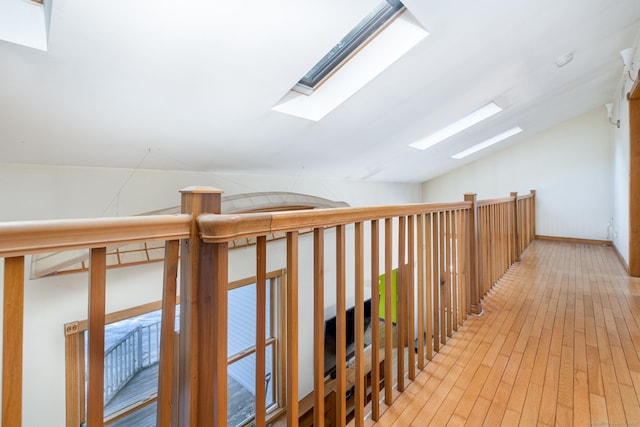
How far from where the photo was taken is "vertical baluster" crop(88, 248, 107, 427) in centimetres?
57

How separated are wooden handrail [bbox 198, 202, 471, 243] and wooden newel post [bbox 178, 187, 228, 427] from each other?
1.8 inches

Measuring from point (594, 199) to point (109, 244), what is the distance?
23.3ft

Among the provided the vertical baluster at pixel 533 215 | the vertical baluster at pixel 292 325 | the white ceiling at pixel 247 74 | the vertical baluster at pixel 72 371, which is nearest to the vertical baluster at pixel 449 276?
the vertical baluster at pixel 292 325

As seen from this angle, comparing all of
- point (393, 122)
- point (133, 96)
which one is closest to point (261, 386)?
point (133, 96)

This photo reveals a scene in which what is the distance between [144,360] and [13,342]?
3.51 m

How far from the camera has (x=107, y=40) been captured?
4.80 ft

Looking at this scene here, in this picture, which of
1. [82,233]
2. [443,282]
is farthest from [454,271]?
[82,233]

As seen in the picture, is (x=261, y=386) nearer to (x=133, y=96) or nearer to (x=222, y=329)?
(x=222, y=329)

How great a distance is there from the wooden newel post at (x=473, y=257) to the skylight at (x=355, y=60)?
1213 millimetres

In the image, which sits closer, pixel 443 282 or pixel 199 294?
pixel 199 294

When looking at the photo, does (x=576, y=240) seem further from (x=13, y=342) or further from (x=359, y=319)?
(x=13, y=342)

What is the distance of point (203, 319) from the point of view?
27.6 inches

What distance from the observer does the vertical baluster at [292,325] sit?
0.85 meters

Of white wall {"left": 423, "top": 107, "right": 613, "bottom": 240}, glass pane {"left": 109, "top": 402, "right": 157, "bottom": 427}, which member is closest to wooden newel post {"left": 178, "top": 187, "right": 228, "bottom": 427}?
glass pane {"left": 109, "top": 402, "right": 157, "bottom": 427}
